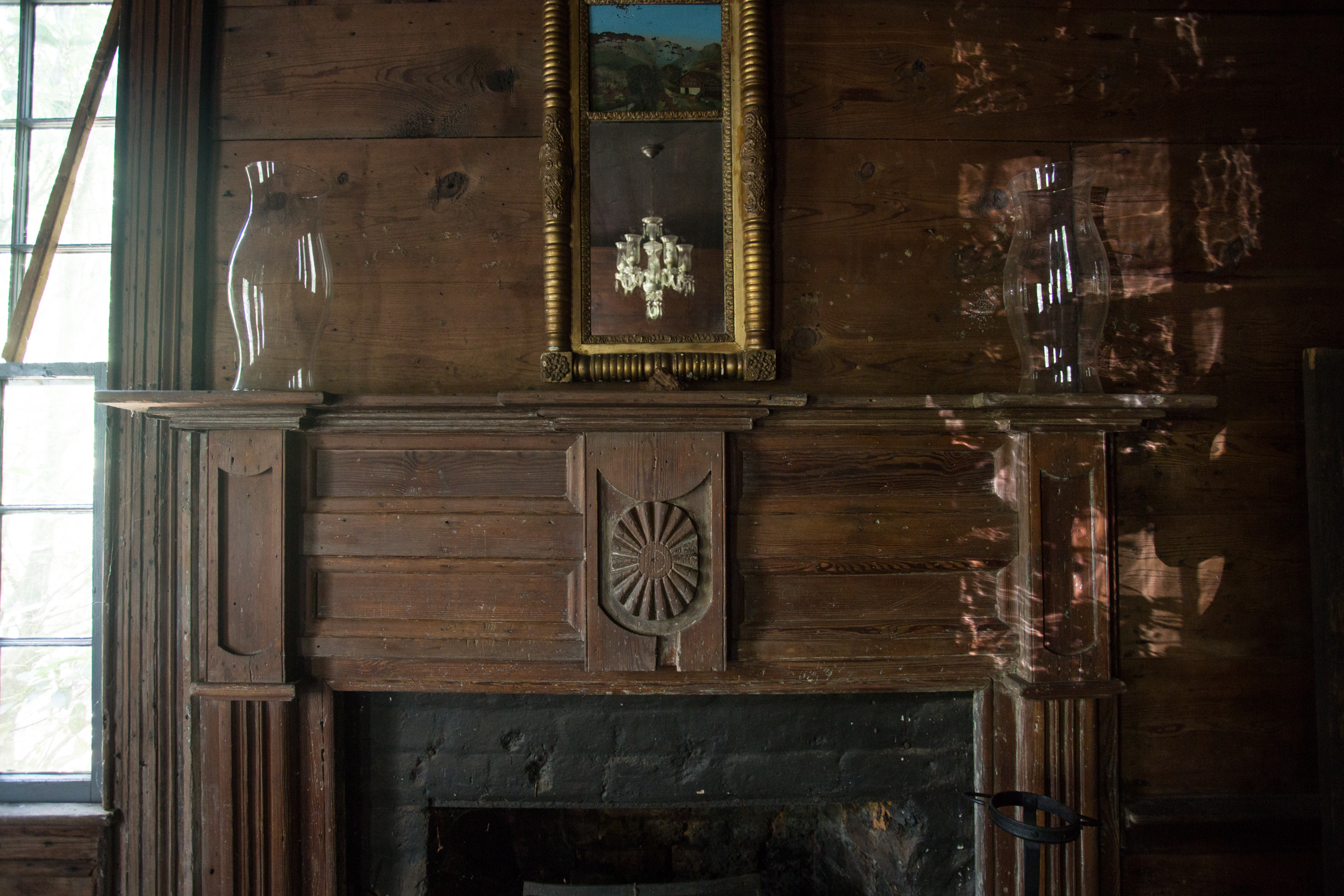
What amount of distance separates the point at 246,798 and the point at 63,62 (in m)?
1.73

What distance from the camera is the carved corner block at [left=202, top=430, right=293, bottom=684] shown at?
1.37 m

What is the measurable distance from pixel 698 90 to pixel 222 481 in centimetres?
124

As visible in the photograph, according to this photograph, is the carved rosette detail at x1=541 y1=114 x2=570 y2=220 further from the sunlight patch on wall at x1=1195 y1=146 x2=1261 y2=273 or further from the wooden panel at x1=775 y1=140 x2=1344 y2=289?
the sunlight patch on wall at x1=1195 y1=146 x2=1261 y2=273

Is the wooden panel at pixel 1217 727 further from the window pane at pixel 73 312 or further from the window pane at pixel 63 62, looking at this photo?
the window pane at pixel 63 62

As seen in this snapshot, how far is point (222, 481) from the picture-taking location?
54.2 inches

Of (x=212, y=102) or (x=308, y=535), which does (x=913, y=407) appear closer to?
(x=308, y=535)

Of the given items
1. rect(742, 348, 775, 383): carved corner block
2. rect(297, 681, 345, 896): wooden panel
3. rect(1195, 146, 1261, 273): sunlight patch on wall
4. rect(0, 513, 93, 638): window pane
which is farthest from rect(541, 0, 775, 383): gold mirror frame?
rect(0, 513, 93, 638): window pane

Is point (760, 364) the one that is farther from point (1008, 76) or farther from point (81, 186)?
point (81, 186)

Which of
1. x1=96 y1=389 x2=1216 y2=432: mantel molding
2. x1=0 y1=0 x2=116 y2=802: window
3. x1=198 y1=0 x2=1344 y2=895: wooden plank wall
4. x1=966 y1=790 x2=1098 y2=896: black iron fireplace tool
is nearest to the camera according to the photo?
x1=966 y1=790 x2=1098 y2=896: black iron fireplace tool

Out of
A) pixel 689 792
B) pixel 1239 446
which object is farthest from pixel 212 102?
pixel 1239 446

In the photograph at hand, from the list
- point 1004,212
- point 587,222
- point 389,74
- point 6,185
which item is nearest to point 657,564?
point 587,222

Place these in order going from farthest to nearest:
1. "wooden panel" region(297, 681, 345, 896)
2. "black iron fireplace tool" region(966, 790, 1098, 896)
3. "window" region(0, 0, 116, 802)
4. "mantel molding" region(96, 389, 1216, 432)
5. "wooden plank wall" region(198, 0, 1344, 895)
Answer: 1. "window" region(0, 0, 116, 802)
2. "wooden plank wall" region(198, 0, 1344, 895)
3. "wooden panel" region(297, 681, 345, 896)
4. "mantel molding" region(96, 389, 1216, 432)
5. "black iron fireplace tool" region(966, 790, 1098, 896)

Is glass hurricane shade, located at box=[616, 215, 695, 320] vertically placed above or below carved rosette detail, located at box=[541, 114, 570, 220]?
below

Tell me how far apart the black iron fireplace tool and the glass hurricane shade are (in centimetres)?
112
